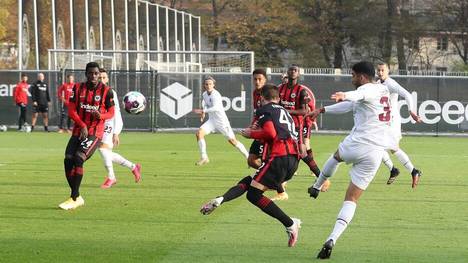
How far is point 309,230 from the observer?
453 inches

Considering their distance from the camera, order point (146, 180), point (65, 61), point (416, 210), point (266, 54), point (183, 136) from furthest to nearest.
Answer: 1. point (266, 54)
2. point (65, 61)
3. point (183, 136)
4. point (146, 180)
5. point (416, 210)

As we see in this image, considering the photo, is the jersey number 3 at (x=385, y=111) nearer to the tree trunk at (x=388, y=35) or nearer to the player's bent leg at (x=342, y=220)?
the player's bent leg at (x=342, y=220)

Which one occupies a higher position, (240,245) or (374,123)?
(374,123)

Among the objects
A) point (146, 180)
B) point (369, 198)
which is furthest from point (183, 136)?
point (369, 198)

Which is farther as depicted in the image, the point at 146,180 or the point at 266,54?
the point at 266,54

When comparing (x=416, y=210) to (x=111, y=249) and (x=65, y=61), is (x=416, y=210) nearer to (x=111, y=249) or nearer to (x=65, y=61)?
(x=111, y=249)

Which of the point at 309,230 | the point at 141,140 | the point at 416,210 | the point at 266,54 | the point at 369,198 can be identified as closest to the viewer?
the point at 309,230

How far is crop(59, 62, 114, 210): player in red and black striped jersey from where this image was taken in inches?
529

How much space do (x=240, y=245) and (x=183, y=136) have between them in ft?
76.1

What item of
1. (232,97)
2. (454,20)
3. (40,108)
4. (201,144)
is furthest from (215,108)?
(454,20)

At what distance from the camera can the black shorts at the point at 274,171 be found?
1042 cm

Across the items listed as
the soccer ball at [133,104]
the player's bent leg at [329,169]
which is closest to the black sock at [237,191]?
the player's bent leg at [329,169]

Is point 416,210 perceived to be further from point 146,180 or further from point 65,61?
point 65,61

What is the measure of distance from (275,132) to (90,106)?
394cm
